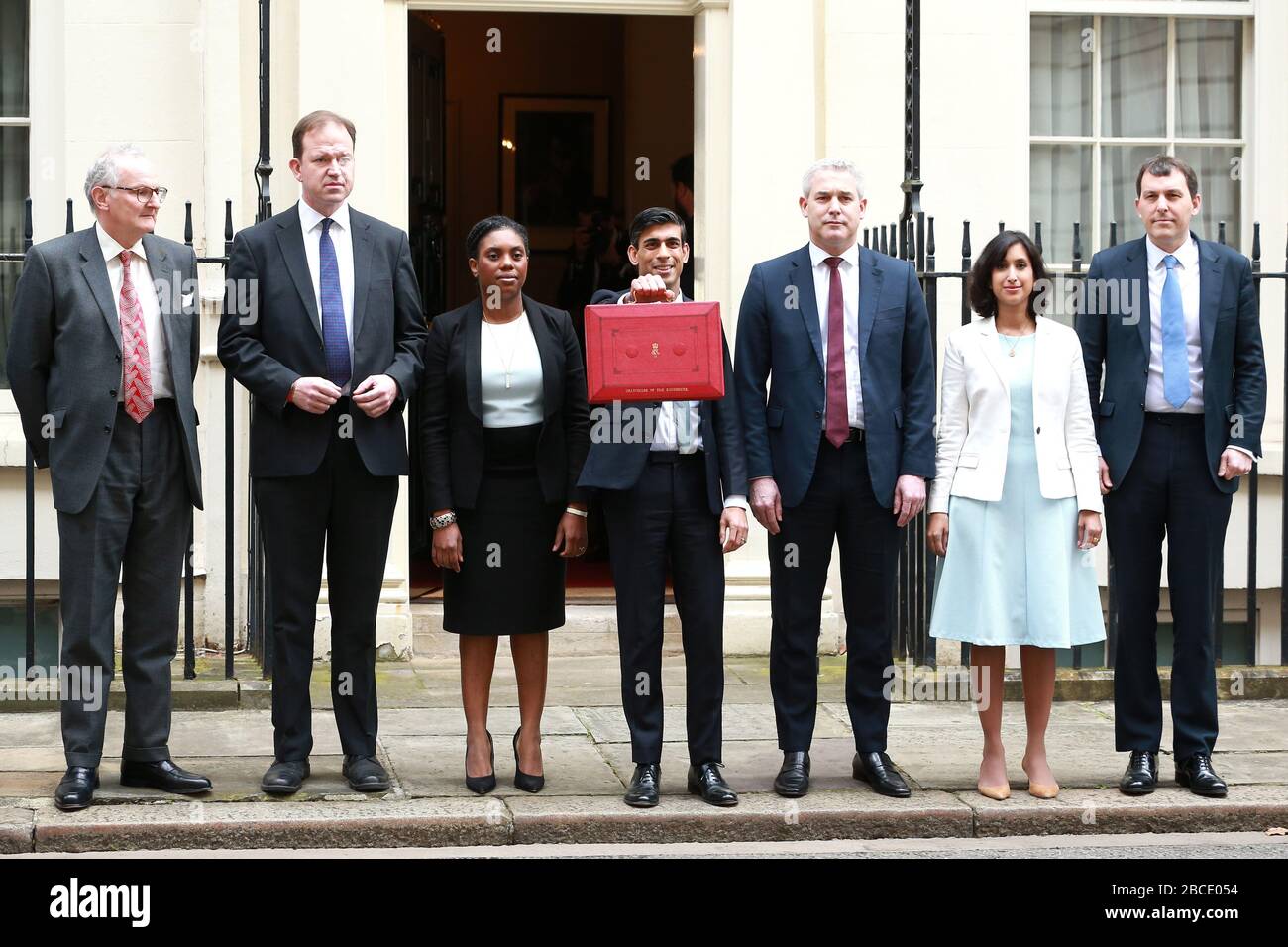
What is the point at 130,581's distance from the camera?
626 cm

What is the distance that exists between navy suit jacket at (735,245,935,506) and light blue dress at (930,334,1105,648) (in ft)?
0.94

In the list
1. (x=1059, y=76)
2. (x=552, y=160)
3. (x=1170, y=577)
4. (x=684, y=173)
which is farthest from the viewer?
(x=552, y=160)

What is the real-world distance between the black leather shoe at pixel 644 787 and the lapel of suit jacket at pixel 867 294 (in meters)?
1.61

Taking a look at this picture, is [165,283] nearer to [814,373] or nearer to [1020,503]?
[814,373]

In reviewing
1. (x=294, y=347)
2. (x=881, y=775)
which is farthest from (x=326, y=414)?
(x=881, y=775)

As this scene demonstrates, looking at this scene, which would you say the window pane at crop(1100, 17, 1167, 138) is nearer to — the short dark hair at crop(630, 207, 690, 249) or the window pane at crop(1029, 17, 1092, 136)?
the window pane at crop(1029, 17, 1092, 136)

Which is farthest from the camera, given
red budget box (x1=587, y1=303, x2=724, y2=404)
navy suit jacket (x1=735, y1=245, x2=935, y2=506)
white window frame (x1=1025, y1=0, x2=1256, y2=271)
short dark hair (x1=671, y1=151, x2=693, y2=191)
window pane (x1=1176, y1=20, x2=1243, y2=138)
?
short dark hair (x1=671, y1=151, x2=693, y2=191)

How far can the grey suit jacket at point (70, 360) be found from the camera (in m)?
6.11

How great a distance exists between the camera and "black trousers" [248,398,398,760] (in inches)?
245

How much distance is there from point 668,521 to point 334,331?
4.42 ft

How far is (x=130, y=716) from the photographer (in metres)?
6.26

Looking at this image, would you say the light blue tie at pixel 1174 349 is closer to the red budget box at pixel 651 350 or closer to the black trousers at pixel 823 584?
the black trousers at pixel 823 584

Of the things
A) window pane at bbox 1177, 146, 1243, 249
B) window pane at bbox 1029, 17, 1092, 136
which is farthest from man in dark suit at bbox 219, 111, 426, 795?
window pane at bbox 1177, 146, 1243, 249

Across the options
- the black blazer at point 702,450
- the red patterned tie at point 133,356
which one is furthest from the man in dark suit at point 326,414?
the black blazer at point 702,450
